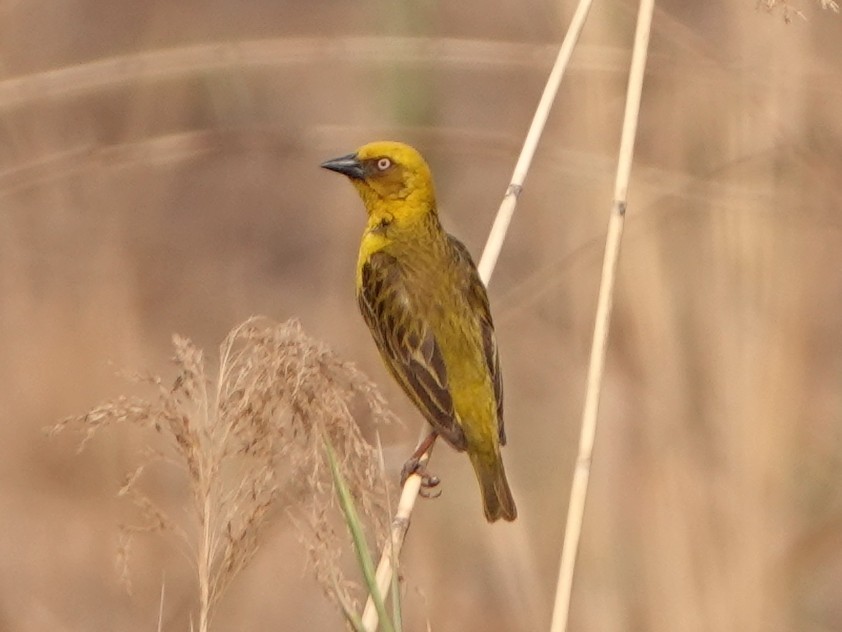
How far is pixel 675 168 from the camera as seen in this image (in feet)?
13.6

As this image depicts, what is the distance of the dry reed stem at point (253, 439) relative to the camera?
7.68ft

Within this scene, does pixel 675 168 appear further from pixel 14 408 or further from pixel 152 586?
pixel 14 408

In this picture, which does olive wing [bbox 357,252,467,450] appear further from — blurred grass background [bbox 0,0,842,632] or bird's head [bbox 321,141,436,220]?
blurred grass background [bbox 0,0,842,632]

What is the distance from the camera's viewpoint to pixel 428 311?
381 centimetres

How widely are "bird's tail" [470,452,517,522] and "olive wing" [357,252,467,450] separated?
7 cm

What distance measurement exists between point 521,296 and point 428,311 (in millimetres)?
400

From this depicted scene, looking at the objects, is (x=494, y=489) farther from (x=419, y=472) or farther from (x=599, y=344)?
(x=599, y=344)

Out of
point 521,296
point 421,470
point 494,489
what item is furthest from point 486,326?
point 421,470

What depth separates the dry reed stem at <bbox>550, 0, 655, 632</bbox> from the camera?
2695mm

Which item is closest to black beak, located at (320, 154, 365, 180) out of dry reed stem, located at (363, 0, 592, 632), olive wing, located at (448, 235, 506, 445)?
olive wing, located at (448, 235, 506, 445)

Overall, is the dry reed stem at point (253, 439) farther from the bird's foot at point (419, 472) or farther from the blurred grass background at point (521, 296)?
the bird's foot at point (419, 472)

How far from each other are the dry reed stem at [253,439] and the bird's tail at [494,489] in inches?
37.5

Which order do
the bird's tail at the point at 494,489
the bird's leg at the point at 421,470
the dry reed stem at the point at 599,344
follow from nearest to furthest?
1. the dry reed stem at the point at 599,344
2. the bird's leg at the point at 421,470
3. the bird's tail at the point at 494,489

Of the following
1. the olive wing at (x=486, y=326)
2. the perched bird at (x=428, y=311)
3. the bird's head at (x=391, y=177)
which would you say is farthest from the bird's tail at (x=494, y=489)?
the bird's head at (x=391, y=177)
